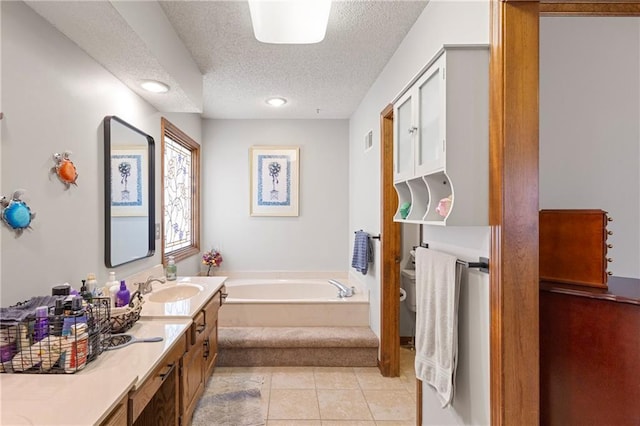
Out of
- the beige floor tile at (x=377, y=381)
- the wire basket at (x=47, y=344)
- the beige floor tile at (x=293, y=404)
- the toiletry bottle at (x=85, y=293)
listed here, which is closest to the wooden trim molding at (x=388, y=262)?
the beige floor tile at (x=377, y=381)

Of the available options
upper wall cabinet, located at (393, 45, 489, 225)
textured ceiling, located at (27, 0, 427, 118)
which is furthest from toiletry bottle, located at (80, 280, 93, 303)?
upper wall cabinet, located at (393, 45, 489, 225)

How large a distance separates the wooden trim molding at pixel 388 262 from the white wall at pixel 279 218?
1552 millimetres

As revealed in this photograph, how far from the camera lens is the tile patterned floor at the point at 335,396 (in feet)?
7.77

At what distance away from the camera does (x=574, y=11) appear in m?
1.35

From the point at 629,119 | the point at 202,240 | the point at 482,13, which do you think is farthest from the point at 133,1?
the point at 202,240

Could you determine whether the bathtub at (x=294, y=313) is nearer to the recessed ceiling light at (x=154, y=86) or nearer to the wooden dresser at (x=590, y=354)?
the recessed ceiling light at (x=154, y=86)

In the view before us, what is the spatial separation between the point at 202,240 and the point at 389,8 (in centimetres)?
341

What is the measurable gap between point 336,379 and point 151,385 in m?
1.94

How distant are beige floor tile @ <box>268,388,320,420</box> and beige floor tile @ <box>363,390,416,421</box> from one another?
0.42 meters

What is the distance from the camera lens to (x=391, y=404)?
255cm

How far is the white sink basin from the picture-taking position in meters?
2.50

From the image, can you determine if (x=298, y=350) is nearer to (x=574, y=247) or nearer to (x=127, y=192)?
(x=127, y=192)

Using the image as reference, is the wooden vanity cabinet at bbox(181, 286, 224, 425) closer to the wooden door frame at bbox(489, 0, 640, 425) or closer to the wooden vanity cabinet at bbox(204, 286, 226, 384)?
the wooden vanity cabinet at bbox(204, 286, 226, 384)

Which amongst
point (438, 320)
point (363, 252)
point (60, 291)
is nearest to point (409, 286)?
point (363, 252)
